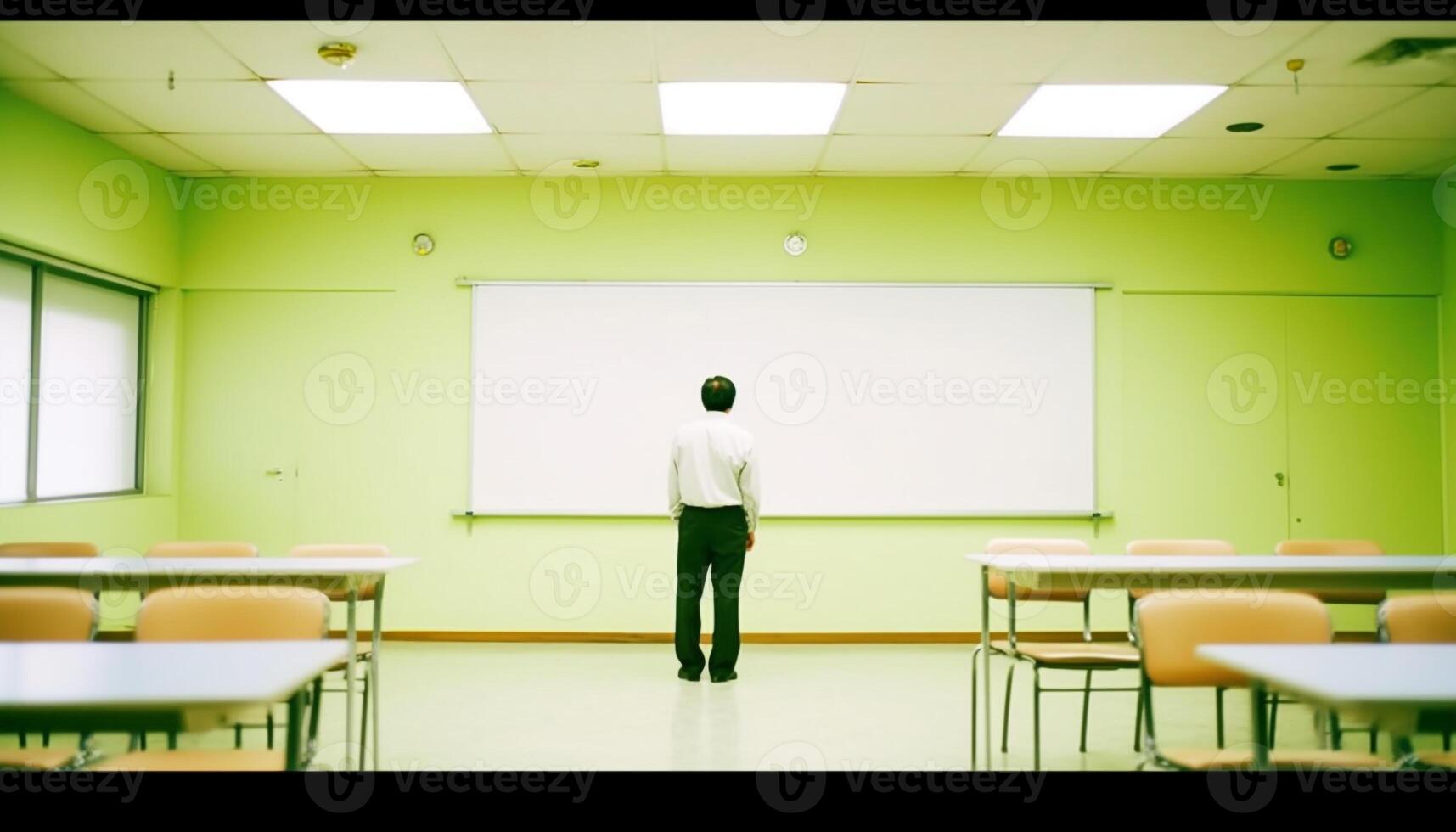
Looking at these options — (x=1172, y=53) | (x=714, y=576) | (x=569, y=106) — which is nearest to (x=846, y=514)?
(x=714, y=576)

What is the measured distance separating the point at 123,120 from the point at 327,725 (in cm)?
319

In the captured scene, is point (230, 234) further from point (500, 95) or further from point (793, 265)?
point (793, 265)

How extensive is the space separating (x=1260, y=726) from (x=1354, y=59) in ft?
10.9

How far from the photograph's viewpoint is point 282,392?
608 centimetres

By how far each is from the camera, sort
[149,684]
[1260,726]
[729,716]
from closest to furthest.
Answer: [149,684] → [1260,726] → [729,716]

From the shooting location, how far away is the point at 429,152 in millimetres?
5527

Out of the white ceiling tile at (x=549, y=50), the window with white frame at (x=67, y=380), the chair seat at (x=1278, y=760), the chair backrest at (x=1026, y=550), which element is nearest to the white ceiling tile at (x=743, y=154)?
the white ceiling tile at (x=549, y=50)

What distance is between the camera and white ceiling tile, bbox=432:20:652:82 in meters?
3.91

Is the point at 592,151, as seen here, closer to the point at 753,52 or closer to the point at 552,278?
the point at 552,278

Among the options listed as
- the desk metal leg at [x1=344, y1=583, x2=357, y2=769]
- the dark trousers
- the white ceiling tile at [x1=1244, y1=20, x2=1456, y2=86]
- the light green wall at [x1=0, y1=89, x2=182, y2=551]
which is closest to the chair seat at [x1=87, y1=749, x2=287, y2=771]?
the desk metal leg at [x1=344, y1=583, x2=357, y2=769]

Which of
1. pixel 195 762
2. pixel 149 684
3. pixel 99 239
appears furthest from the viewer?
pixel 99 239

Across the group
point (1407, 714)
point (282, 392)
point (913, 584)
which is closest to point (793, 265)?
point (913, 584)

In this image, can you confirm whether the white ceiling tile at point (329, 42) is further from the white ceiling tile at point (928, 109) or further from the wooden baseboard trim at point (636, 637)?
the wooden baseboard trim at point (636, 637)

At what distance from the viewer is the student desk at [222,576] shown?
3248mm
